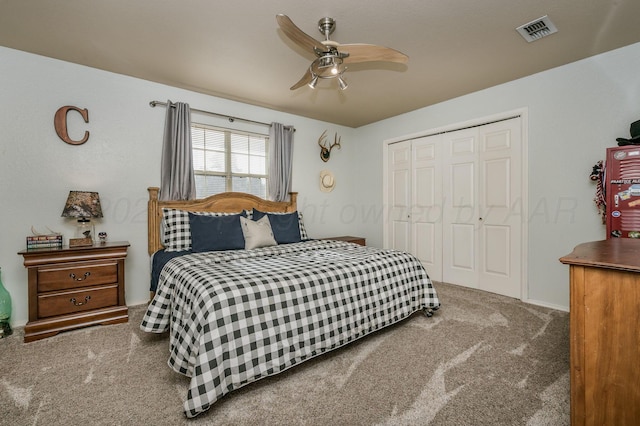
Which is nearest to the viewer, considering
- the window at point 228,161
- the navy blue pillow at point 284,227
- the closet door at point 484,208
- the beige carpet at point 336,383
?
the beige carpet at point 336,383

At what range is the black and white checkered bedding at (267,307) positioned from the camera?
5.29 feet

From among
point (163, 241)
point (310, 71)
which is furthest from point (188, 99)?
point (310, 71)

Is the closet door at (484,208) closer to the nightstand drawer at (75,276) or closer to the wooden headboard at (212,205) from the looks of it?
the wooden headboard at (212,205)

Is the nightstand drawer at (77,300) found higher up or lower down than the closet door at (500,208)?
lower down

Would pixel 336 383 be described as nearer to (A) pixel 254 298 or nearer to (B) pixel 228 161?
(A) pixel 254 298

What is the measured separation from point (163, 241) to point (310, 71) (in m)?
2.25

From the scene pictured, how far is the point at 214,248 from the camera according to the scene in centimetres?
300

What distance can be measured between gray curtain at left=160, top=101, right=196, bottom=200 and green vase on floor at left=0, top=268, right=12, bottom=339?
58.0 inches

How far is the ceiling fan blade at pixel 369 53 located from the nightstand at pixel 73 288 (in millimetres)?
2559

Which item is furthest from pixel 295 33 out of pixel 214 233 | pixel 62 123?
pixel 62 123

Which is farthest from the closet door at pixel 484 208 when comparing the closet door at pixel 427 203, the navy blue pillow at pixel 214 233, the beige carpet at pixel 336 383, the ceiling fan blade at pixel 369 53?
the navy blue pillow at pixel 214 233

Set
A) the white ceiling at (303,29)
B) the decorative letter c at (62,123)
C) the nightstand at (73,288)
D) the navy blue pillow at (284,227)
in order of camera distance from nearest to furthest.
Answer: the white ceiling at (303,29) < the nightstand at (73,288) < the decorative letter c at (62,123) < the navy blue pillow at (284,227)

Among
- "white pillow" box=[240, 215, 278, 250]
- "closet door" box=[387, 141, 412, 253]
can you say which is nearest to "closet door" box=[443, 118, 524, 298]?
"closet door" box=[387, 141, 412, 253]

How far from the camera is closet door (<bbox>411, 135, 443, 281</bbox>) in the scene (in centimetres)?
413
